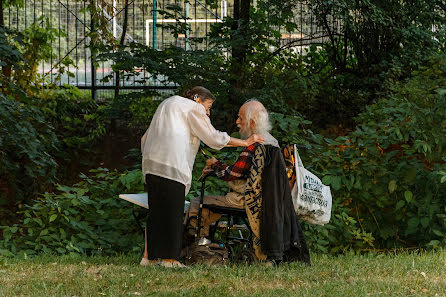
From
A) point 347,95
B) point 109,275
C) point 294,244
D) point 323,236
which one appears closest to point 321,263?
point 294,244

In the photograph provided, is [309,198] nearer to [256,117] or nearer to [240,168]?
[240,168]

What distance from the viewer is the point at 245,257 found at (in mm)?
6359

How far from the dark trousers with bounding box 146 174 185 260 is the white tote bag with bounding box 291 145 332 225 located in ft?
3.01

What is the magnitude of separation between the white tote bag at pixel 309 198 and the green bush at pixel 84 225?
6.61 feet

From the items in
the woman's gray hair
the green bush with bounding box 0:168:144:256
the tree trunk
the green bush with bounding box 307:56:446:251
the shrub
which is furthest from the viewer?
the tree trunk

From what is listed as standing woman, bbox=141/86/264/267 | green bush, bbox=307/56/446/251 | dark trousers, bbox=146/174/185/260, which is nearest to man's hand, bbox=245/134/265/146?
standing woman, bbox=141/86/264/267

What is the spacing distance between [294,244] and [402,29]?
5.80 metres

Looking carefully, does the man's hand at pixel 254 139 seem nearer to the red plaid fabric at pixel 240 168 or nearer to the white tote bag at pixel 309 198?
the red plaid fabric at pixel 240 168

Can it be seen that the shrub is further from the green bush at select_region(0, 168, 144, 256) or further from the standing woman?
the standing woman

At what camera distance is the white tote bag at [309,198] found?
20.7 ft

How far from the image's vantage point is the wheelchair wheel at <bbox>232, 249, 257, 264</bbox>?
630 cm

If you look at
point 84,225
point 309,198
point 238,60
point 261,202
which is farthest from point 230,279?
point 238,60

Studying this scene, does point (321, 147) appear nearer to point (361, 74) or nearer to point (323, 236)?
point (323, 236)

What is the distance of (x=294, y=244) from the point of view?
627cm
